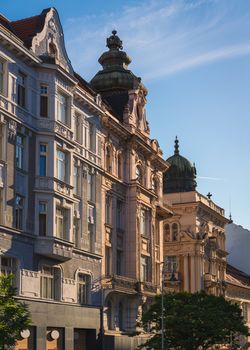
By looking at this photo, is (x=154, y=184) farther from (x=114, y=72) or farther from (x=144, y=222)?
(x=114, y=72)

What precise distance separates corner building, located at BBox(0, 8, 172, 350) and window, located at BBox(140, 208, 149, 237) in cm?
8

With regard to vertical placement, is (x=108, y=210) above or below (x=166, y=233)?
below

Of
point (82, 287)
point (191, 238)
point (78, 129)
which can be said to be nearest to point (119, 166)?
point (78, 129)

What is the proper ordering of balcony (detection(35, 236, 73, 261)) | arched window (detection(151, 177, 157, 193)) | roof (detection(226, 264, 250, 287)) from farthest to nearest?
roof (detection(226, 264, 250, 287)) < arched window (detection(151, 177, 157, 193)) < balcony (detection(35, 236, 73, 261))

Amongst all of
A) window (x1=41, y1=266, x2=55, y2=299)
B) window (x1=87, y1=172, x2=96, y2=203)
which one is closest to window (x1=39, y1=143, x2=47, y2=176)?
window (x1=41, y1=266, x2=55, y2=299)

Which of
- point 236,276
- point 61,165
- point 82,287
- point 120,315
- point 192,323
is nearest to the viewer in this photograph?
point 61,165

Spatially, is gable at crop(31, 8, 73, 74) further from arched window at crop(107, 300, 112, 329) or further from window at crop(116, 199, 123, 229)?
arched window at crop(107, 300, 112, 329)

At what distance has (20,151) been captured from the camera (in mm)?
41688

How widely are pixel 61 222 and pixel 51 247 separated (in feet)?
8.73

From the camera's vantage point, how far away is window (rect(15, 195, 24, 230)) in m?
40.6

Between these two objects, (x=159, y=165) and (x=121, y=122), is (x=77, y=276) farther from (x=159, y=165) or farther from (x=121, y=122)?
(x=159, y=165)

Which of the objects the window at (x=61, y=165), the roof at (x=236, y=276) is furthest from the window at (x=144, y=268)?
the roof at (x=236, y=276)

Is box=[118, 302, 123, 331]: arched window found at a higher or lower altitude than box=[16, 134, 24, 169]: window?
lower

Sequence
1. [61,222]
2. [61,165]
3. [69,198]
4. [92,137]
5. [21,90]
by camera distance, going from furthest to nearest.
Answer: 1. [92,137]
2. [61,165]
3. [69,198]
4. [61,222]
5. [21,90]
